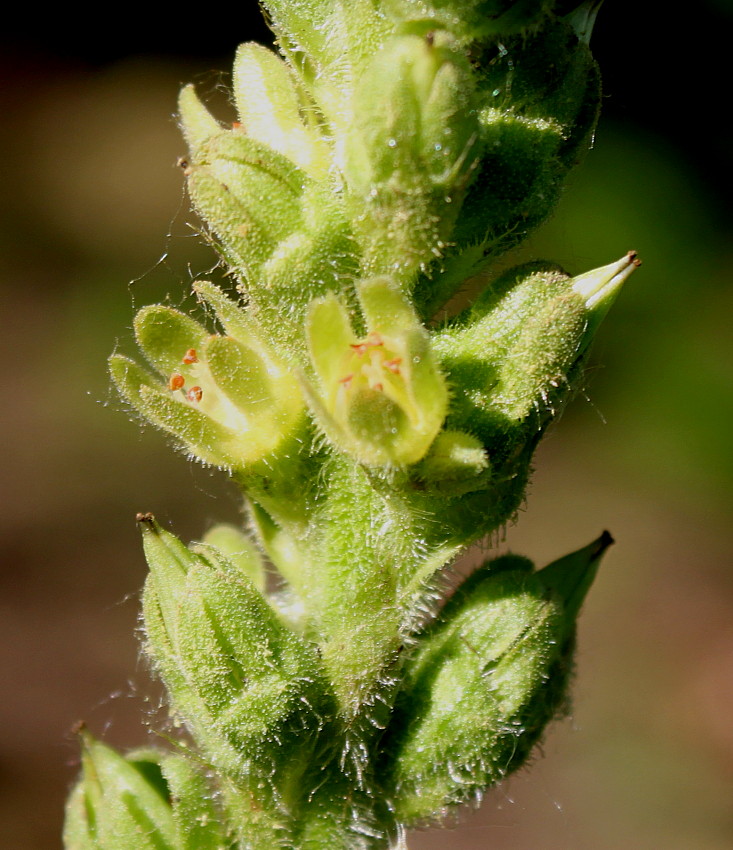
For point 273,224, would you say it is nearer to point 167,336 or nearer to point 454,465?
point 167,336

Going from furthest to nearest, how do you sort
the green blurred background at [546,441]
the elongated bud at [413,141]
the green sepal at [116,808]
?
the green blurred background at [546,441], the green sepal at [116,808], the elongated bud at [413,141]

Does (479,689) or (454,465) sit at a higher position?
(454,465)

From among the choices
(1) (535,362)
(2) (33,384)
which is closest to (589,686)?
(2) (33,384)

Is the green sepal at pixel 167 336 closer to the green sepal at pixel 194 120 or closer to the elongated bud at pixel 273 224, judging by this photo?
the elongated bud at pixel 273 224

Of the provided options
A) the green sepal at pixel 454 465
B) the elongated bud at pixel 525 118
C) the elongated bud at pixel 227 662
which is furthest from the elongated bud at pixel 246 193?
the elongated bud at pixel 227 662

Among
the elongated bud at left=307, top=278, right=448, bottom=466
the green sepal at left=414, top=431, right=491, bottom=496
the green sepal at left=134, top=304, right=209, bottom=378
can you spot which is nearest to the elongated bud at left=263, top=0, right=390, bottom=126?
the elongated bud at left=307, top=278, right=448, bottom=466

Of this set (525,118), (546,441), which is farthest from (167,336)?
(546,441)
